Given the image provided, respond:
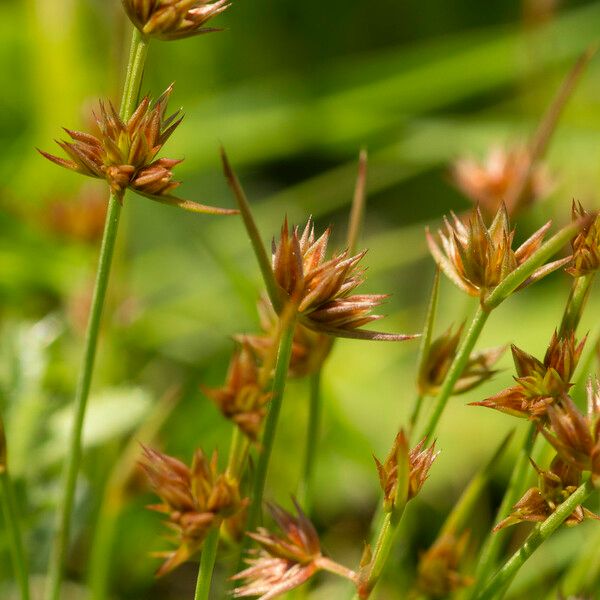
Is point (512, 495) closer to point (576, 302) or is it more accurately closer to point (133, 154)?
point (576, 302)

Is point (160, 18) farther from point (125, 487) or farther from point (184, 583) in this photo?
point (184, 583)

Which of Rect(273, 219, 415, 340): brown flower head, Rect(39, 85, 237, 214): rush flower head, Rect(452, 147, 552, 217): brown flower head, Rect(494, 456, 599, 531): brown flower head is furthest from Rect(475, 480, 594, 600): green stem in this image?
Rect(452, 147, 552, 217): brown flower head

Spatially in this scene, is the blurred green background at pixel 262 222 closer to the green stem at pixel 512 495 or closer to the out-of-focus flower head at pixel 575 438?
the green stem at pixel 512 495

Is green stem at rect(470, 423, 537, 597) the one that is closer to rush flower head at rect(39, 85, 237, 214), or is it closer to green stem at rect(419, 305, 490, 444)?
green stem at rect(419, 305, 490, 444)

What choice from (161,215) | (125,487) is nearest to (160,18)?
(125,487)

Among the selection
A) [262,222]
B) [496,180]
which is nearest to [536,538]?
[496,180]
